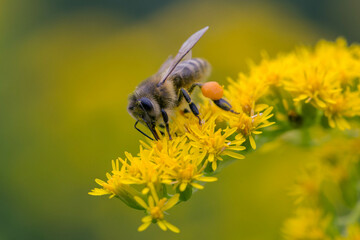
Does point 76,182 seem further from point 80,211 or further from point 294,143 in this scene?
point 294,143

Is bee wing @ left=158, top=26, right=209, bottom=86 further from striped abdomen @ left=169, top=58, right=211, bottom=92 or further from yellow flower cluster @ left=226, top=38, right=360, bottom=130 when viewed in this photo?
yellow flower cluster @ left=226, top=38, right=360, bottom=130

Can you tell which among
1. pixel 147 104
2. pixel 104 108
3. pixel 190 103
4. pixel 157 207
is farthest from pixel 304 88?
pixel 104 108

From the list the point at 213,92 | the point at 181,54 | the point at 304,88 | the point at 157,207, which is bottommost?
the point at 304,88

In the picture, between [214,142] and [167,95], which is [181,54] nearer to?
[167,95]

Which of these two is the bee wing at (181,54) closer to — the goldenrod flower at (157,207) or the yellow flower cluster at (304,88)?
the yellow flower cluster at (304,88)

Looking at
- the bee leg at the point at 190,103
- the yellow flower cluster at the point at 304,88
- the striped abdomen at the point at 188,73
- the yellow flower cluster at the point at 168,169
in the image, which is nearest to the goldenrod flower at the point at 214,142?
the yellow flower cluster at the point at 168,169
